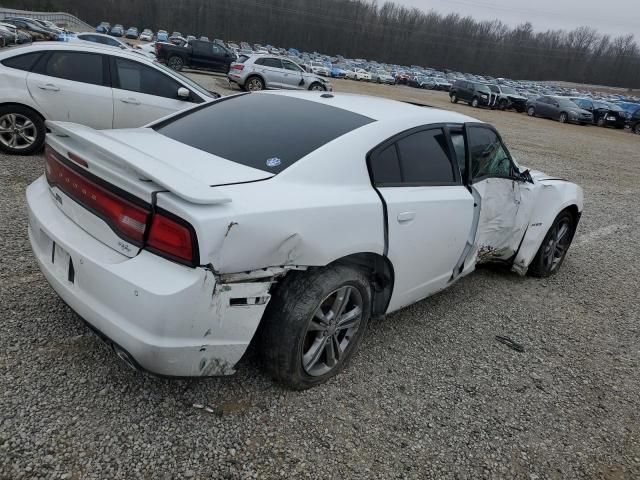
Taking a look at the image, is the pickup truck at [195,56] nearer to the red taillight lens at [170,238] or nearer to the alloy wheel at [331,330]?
the alloy wheel at [331,330]

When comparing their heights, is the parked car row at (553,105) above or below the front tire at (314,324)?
above

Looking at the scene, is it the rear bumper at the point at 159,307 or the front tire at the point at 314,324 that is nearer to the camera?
the rear bumper at the point at 159,307

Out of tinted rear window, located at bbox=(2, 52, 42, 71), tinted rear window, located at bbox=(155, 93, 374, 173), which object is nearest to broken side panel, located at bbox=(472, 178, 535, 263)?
tinted rear window, located at bbox=(155, 93, 374, 173)

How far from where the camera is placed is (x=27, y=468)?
196cm

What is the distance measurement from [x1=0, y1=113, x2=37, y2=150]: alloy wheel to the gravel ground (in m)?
2.61

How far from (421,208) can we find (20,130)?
18.2 feet

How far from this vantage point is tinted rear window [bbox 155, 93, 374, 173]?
2.66m

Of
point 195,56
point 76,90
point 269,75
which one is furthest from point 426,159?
point 195,56

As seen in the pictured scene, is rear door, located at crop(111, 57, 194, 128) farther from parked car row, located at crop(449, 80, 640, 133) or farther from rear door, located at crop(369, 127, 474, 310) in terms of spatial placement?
parked car row, located at crop(449, 80, 640, 133)

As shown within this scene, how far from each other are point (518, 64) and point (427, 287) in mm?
113422

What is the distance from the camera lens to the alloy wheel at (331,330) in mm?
2596

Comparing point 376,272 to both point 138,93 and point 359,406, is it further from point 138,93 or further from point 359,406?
point 138,93

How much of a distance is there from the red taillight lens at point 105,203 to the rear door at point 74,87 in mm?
4182

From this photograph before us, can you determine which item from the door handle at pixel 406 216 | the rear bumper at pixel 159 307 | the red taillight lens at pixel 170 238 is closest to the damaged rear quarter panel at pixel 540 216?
the door handle at pixel 406 216
